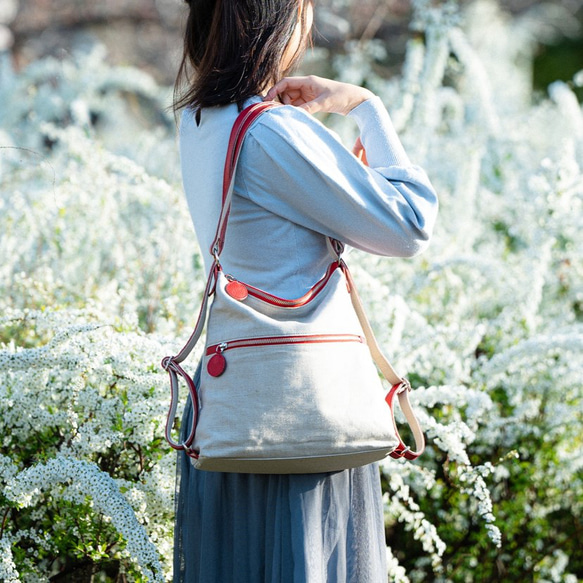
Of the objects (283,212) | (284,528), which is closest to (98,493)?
(284,528)

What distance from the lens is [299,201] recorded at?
1.35 meters

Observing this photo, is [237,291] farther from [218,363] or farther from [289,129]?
[289,129]

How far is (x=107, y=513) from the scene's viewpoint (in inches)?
65.5

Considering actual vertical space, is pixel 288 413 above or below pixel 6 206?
below

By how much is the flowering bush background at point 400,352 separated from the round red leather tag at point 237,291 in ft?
1.96

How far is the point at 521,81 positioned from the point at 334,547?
910cm

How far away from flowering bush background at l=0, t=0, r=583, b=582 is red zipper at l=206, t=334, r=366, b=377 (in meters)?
0.50

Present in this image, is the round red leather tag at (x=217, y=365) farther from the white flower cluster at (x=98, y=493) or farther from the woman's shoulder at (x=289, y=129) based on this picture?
the white flower cluster at (x=98, y=493)

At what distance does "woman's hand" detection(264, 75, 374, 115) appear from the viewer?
1510 millimetres

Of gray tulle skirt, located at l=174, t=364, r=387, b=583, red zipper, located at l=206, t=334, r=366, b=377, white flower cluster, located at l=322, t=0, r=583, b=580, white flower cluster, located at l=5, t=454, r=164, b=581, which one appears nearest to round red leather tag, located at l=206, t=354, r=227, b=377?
red zipper, located at l=206, t=334, r=366, b=377

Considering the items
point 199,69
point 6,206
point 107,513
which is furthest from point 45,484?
point 6,206

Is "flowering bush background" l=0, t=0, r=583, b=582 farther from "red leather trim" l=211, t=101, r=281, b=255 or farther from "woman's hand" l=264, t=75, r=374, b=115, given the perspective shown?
"woman's hand" l=264, t=75, r=374, b=115

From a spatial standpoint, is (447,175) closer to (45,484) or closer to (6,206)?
(6,206)

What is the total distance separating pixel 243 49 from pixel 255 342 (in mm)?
533
